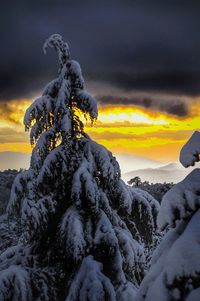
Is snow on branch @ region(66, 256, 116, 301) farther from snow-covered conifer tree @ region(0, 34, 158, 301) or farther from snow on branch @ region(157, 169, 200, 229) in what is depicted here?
snow on branch @ region(157, 169, 200, 229)

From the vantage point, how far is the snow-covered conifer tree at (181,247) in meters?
3.42

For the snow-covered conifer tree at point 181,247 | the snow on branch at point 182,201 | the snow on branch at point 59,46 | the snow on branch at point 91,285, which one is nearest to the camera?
the snow-covered conifer tree at point 181,247

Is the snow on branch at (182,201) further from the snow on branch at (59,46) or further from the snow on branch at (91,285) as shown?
the snow on branch at (59,46)

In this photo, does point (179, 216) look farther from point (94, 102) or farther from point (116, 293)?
point (94, 102)

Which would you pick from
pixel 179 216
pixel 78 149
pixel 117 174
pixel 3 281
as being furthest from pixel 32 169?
pixel 179 216

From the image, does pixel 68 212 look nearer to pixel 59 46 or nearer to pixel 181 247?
pixel 59 46

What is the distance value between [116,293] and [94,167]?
107 inches

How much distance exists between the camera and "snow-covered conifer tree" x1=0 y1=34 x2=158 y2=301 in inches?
314

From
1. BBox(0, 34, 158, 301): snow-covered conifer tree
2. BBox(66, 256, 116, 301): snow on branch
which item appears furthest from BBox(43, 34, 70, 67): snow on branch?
BBox(66, 256, 116, 301): snow on branch

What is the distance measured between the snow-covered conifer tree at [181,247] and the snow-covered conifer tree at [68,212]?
13.5 feet

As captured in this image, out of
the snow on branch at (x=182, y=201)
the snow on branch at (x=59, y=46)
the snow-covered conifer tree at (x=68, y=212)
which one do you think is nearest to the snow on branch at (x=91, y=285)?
the snow-covered conifer tree at (x=68, y=212)

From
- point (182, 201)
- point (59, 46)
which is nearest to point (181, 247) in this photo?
point (182, 201)

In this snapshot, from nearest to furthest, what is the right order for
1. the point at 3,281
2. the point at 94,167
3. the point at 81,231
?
the point at 3,281 < the point at 81,231 < the point at 94,167

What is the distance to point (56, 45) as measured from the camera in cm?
959
